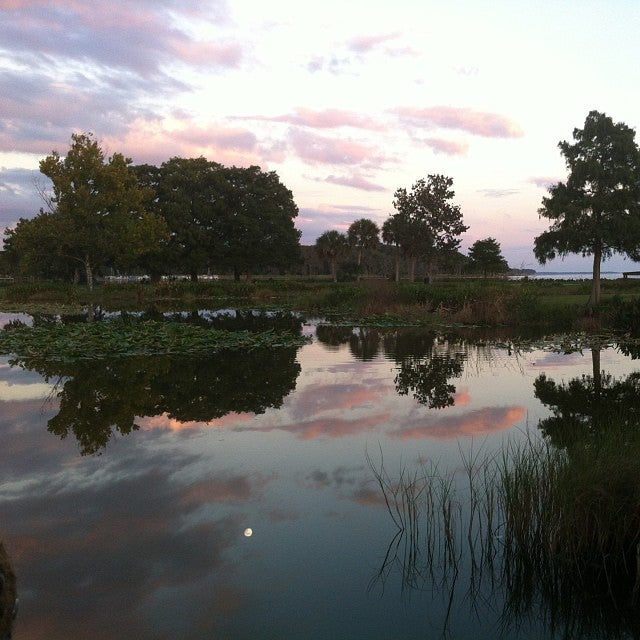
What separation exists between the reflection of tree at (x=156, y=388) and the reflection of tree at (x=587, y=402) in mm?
5918

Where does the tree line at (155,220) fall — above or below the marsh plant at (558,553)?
above

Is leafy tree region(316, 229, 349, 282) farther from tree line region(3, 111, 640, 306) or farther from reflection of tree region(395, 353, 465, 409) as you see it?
reflection of tree region(395, 353, 465, 409)

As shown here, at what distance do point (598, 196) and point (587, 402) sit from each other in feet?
105

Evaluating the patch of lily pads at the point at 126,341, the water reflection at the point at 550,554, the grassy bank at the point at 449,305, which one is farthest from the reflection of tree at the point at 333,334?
the water reflection at the point at 550,554

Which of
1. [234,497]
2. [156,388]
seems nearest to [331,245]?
[156,388]

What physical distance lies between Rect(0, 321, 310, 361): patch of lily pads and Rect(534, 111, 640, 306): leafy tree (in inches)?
992

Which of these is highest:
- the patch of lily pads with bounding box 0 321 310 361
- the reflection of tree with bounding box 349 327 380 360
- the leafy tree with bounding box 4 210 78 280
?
the leafy tree with bounding box 4 210 78 280

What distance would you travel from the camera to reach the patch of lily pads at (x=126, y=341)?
Answer: 19688 millimetres

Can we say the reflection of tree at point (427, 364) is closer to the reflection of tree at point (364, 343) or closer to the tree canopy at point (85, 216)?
the reflection of tree at point (364, 343)

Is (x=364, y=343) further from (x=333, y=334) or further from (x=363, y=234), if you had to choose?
(x=363, y=234)

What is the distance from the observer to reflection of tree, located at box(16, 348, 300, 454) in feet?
38.2

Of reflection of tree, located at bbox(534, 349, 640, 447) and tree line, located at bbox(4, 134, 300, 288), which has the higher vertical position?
tree line, located at bbox(4, 134, 300, 288)

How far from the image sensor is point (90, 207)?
55.5 meters

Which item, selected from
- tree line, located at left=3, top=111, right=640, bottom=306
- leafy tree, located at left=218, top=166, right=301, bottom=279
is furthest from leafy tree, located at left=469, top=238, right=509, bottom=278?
leafy tree, located at left=218, top=166, right=301, bottom=279
